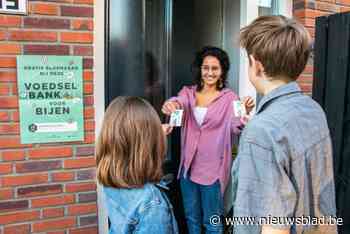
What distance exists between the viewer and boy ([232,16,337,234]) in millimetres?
1196

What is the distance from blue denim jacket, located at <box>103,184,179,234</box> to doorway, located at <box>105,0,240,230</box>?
3.81 ft

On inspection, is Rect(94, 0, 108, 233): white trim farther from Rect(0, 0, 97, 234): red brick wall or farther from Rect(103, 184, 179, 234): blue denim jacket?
Rect(103, 184, 179, 234): blue denim jacket

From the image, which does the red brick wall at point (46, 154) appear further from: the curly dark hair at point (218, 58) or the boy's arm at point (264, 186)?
the boy's arm at point (264, 186)

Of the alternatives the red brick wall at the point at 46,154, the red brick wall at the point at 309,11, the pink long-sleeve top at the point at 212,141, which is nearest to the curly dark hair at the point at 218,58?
the pink long-sleeve top at the point at 212,141

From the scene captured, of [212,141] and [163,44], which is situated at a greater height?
[163,44]

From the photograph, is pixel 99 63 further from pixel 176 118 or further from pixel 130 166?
pixel 130 166

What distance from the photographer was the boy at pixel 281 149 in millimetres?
1196

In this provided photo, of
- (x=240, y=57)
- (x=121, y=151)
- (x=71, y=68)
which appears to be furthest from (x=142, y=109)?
(x=240, y=57)

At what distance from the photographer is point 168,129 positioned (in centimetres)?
260

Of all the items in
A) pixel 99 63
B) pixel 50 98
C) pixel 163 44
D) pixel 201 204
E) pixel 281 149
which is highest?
pixel 163 44

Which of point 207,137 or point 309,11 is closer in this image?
point 207,137

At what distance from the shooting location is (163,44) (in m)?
3.00

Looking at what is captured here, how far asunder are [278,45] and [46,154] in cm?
156

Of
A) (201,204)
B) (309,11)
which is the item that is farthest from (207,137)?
(309,11)
